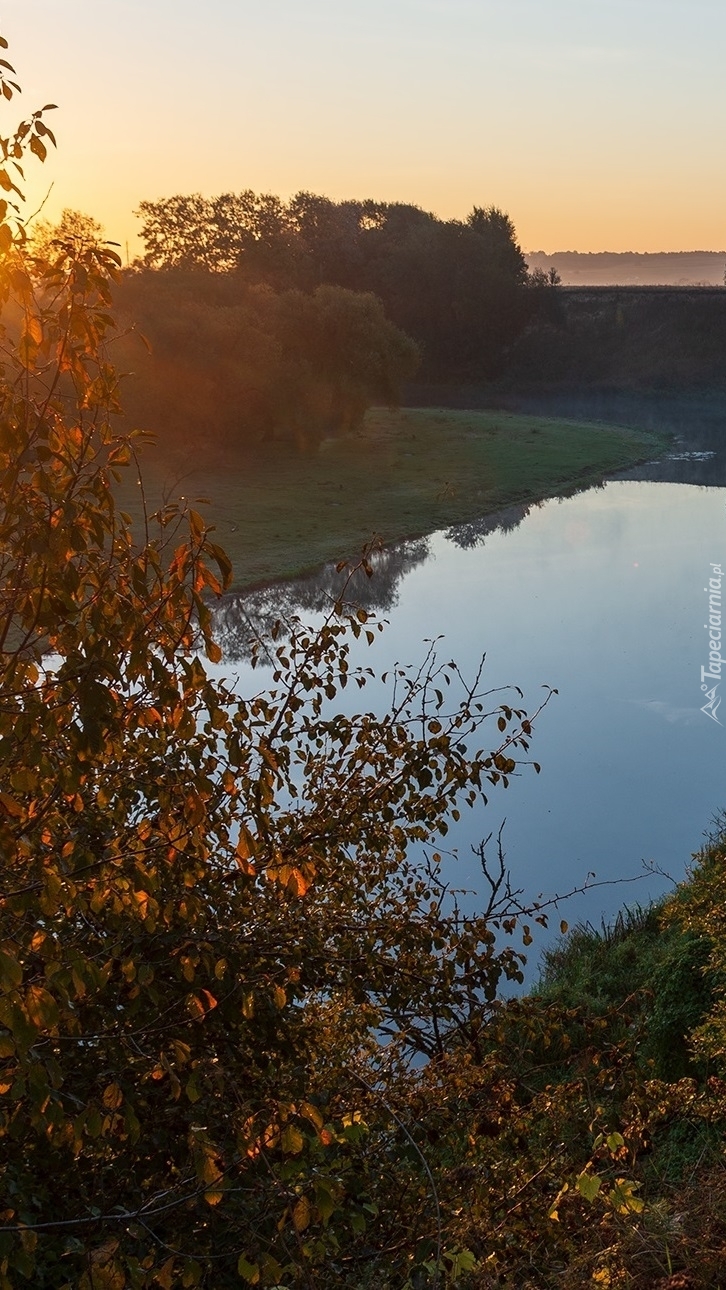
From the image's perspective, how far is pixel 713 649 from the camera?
92.3 feet

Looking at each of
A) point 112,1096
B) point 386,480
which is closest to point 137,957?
point 112,1096

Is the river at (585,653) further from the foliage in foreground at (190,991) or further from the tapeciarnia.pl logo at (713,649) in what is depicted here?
the foliage in foreground at (190,991)

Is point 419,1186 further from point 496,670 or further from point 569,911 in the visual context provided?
point 496,670

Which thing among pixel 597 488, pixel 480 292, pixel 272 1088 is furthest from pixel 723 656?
pixel 480 292

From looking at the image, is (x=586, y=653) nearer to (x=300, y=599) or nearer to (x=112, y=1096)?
(x=300, y=599)

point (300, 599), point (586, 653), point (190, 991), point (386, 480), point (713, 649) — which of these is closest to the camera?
point (190, 991)

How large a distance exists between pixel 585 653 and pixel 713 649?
314 cm

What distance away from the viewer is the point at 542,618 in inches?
1221

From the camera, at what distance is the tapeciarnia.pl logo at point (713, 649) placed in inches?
942

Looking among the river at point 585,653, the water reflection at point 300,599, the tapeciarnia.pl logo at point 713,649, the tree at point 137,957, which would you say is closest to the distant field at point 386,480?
the water reflection at point 300,599

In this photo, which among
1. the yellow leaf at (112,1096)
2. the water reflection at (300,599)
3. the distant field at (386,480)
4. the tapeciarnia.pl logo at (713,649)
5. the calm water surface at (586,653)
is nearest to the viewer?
the yellow leaf at (112,1096)

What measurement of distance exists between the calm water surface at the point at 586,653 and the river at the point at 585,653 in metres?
0.05

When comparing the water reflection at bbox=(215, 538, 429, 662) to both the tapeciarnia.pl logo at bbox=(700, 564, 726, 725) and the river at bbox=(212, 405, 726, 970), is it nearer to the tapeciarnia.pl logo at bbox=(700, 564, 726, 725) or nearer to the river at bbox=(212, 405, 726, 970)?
the river at bbox=(212, 405, 726, 970)

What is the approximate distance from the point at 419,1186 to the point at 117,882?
237cm
